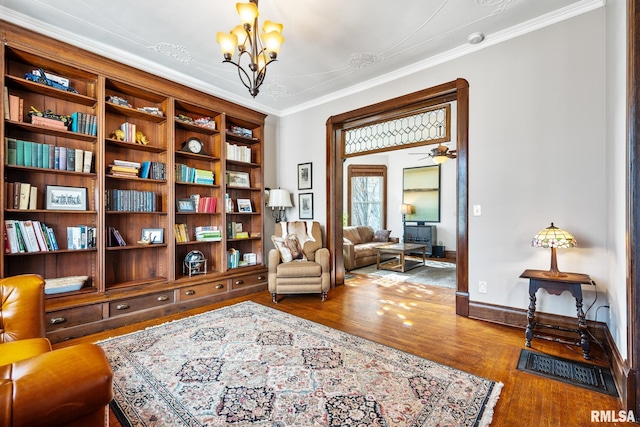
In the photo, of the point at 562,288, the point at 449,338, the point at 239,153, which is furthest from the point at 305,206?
the point at 562,288

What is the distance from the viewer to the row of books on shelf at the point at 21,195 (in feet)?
8.28

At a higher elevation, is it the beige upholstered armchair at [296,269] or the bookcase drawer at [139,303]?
the beige upholstered armchair at [296,269]

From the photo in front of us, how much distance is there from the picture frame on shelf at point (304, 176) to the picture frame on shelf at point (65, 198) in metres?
2.80

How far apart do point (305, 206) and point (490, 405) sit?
3.56m

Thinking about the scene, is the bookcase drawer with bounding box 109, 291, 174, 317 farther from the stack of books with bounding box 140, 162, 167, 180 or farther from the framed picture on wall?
the framed picture on wall

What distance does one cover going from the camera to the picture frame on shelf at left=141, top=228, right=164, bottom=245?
11.2ft

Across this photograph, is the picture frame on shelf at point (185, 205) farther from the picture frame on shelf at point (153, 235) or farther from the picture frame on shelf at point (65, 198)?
the picture frame on shelf at point (65, 198)

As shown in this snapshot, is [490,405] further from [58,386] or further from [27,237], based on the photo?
[27,237]

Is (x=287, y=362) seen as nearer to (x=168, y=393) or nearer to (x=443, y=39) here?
(x=168, y=393)

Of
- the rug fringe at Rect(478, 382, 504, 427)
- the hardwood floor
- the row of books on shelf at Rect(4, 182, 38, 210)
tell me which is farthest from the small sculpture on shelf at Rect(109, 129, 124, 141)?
the rug fringe at Rect(478, 382, 504, 427)

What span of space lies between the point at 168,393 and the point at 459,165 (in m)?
3.31

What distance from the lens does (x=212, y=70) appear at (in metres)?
3.62

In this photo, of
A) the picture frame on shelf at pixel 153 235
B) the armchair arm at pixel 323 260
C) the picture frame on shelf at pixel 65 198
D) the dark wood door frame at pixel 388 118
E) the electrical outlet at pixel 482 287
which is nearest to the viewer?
the picture frame on shelf at pixel 65 198

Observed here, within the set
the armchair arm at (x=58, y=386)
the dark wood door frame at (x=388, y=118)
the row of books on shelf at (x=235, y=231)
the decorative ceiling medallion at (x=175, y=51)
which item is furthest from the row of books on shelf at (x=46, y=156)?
the dark wood door frame at (x=388, y=118)
